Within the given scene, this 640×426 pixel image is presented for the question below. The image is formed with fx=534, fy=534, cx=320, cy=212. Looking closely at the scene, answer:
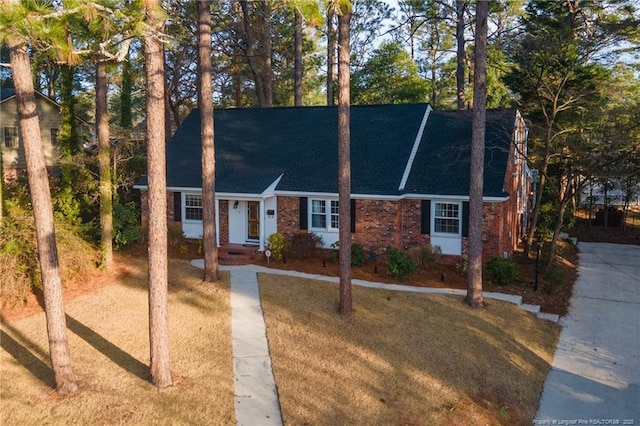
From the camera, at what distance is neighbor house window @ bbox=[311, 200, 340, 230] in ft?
61.1

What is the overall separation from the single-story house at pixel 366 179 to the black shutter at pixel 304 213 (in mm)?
48

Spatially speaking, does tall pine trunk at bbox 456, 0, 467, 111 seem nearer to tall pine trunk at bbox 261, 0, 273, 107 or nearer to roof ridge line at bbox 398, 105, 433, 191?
roof ridge line at bbox 398, 105, 433, 191

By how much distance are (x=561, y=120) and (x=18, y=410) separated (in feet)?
72.0

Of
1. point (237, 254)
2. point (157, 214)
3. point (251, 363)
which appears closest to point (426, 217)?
point (237, 254)

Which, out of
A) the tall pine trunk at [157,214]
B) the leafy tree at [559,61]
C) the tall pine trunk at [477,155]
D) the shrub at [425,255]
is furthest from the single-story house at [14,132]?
the leafy tree at [559,61]

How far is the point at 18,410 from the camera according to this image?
27.1ft

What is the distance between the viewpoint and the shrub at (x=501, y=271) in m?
15.7

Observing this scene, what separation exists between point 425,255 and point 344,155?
6.51 m

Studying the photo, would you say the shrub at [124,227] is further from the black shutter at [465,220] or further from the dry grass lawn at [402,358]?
the black shutter at [465,220]

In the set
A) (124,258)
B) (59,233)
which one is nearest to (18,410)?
(59,233)

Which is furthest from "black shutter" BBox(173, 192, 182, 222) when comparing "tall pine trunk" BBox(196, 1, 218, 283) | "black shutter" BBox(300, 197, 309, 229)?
"tall pine trunk" BBox(196, 1, 218, 283)

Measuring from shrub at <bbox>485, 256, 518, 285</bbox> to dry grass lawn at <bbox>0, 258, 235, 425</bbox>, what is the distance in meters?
7.81

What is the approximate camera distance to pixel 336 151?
20.0 meters

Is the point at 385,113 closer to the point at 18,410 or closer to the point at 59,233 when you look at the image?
the point at 59,233
